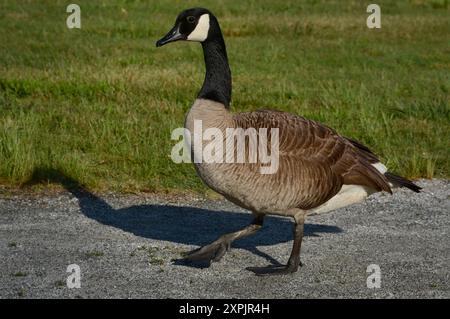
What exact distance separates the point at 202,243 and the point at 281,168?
5.10ft

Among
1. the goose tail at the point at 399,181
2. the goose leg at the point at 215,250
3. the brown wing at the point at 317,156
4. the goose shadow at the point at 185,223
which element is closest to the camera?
the brown wing at the point at 317,156

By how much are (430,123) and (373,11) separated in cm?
1263

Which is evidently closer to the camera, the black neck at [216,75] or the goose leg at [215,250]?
the black neck at [216,75]

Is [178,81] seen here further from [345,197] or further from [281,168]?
[281,168]

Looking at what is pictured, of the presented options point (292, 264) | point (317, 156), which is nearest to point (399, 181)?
point (317, 156)

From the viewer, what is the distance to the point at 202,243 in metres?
8.12

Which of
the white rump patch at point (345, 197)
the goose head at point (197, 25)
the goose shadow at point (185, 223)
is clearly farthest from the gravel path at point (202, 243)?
the goose head at point (197, 25)

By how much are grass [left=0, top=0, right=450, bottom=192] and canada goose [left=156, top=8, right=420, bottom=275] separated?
2631mm

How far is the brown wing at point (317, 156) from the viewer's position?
7.03 metres

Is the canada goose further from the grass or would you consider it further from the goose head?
the grass

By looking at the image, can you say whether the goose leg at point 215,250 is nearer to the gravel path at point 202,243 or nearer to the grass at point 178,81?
the gravel path at point 202,243
